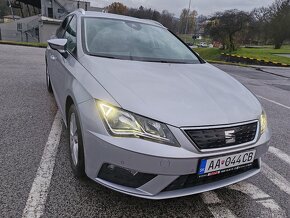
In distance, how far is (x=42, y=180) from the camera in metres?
2.62

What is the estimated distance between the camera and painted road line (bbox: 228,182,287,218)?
2.42m

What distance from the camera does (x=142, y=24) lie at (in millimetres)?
3889

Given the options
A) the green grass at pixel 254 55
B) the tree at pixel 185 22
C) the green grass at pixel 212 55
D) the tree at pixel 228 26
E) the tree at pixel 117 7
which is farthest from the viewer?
the tree at pixel 185 22

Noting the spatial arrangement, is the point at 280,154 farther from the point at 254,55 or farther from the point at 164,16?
the point at 164,16

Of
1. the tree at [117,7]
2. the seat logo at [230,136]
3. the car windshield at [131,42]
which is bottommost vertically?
the seat logo at [230,136]

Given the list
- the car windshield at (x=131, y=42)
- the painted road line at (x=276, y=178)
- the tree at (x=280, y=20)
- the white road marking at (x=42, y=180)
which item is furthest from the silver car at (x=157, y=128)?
the tree at (x=280, y=20)

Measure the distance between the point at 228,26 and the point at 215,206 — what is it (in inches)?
1298

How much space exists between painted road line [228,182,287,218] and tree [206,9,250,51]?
3242 cm

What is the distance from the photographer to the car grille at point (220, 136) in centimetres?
206

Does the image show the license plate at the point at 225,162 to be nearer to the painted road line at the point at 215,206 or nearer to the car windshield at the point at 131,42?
the painted road line at the point at 215,206

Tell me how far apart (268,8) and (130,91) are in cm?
4812

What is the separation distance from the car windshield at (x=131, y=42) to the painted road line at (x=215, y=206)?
1.51m

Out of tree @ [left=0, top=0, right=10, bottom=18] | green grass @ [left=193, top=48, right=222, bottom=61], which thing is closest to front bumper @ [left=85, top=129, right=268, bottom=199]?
green grass @ [left=193, top=48, right=222, bottom=61]

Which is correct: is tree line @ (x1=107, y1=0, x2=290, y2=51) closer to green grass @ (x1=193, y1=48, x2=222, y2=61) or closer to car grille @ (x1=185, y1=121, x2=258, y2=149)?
green grass @ (x1=193, y1=48, x2=222, y2=61)
